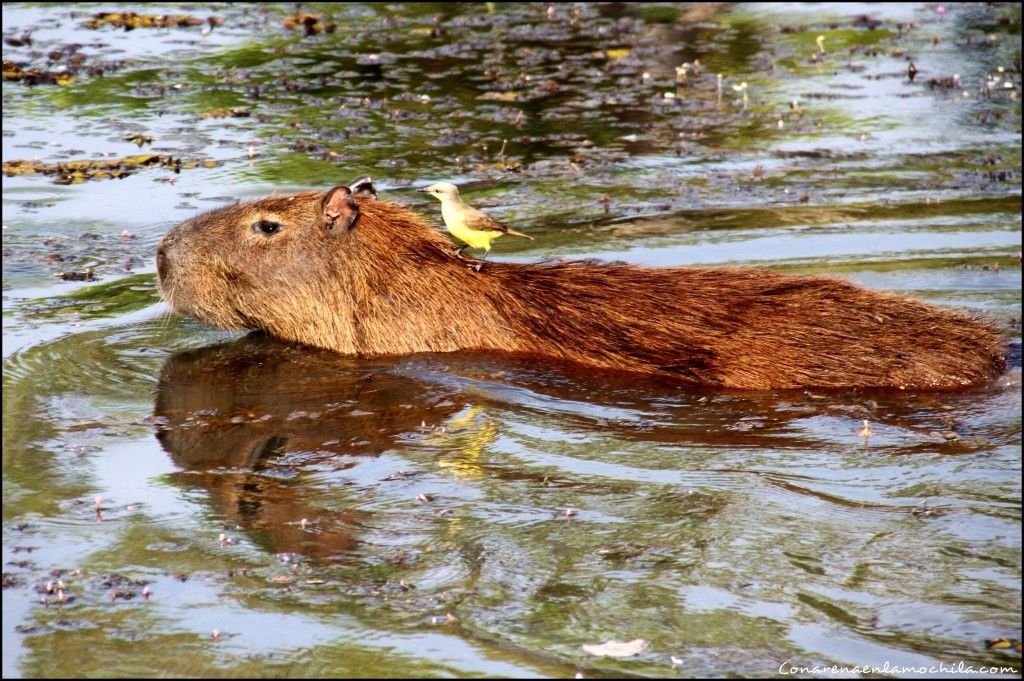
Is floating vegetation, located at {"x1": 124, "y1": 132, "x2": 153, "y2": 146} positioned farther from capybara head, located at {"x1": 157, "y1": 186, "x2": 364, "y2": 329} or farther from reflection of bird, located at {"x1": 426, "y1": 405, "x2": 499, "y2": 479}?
reflection of bird, located at {"x1": 426, "y1": 405, "x2": 499, "y2": 479}

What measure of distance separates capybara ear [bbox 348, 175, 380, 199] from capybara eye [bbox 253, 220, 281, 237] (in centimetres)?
45

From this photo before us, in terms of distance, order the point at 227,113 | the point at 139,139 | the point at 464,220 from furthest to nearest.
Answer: the point at 227,113
the point at 139,139
the point at 464,220

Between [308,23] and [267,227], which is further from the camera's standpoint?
[308,23]

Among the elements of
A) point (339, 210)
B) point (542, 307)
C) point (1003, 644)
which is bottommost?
point (1003, 644)

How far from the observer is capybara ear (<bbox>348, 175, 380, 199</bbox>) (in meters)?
7.37

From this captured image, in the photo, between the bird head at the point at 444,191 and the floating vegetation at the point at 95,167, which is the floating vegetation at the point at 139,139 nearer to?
the floating vegetation at the point at 95,167

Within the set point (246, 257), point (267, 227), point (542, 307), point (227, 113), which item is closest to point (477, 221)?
point (542, 307)

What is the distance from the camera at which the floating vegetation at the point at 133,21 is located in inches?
537

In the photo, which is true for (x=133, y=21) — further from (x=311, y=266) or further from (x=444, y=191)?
(x=444, y=191)

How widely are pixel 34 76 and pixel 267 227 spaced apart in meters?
5.10

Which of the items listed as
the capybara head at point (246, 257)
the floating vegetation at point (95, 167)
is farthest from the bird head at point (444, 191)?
the floating vegetation at point (95, 167)

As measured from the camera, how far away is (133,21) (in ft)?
45.0

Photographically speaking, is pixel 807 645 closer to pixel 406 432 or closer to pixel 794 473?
pixel 794 473

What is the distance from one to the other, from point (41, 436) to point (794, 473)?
3.18 m
